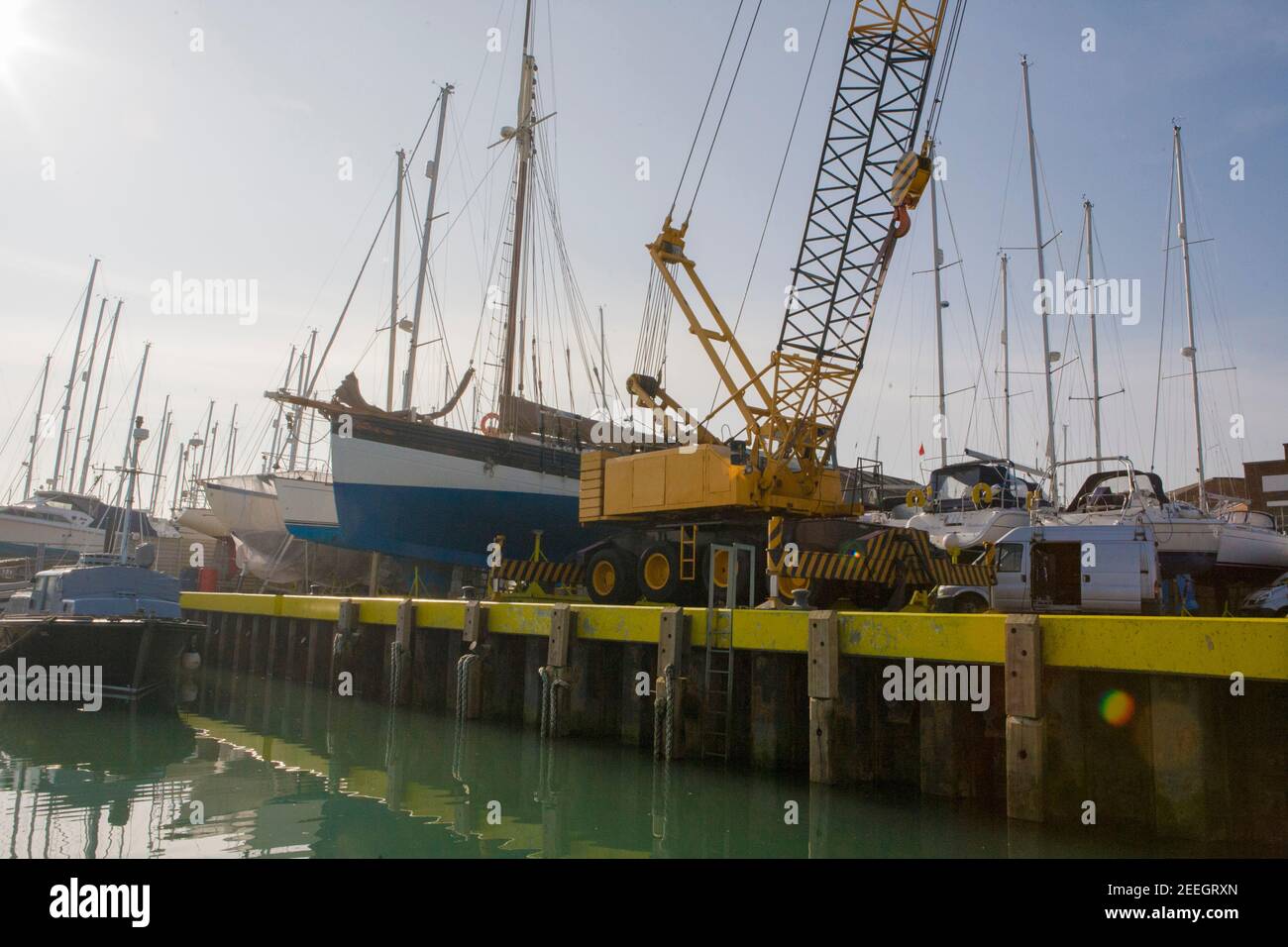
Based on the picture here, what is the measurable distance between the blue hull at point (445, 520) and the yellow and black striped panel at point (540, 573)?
19.4ft

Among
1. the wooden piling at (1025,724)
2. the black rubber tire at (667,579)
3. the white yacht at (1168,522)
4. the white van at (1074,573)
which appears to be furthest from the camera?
the white yacht at (1168,522)

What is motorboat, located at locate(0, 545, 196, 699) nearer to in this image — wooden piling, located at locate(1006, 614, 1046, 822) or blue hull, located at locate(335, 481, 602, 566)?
blue hull, located at locate(335, 481, 602, 566)

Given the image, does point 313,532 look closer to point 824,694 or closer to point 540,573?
point 540,573

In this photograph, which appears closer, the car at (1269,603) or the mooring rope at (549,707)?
the mooring rope at (549,707)

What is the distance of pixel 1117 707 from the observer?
842 cm

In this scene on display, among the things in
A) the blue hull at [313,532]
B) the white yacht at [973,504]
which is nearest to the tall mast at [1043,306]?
the white yacht at [973,504]

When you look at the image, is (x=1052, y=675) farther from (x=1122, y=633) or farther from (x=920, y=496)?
(x=920, y=496)

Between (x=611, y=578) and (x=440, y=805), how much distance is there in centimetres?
901

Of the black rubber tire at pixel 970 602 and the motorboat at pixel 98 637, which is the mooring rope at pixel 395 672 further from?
the black rubber tire at pixel 970 602

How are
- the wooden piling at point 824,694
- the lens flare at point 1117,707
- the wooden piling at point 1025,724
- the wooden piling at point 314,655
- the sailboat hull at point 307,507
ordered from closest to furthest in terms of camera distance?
the wooden piling at point 1025,724
the lens flare at point 1117,707
the wooden piling at point 824,694
the wooden piling at point 314,655
the sailboat hull at point 307,507

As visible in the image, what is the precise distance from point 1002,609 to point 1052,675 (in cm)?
916

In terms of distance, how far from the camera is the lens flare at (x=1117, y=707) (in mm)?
8359

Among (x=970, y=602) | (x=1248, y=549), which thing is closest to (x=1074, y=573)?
(x=970, y=602)
